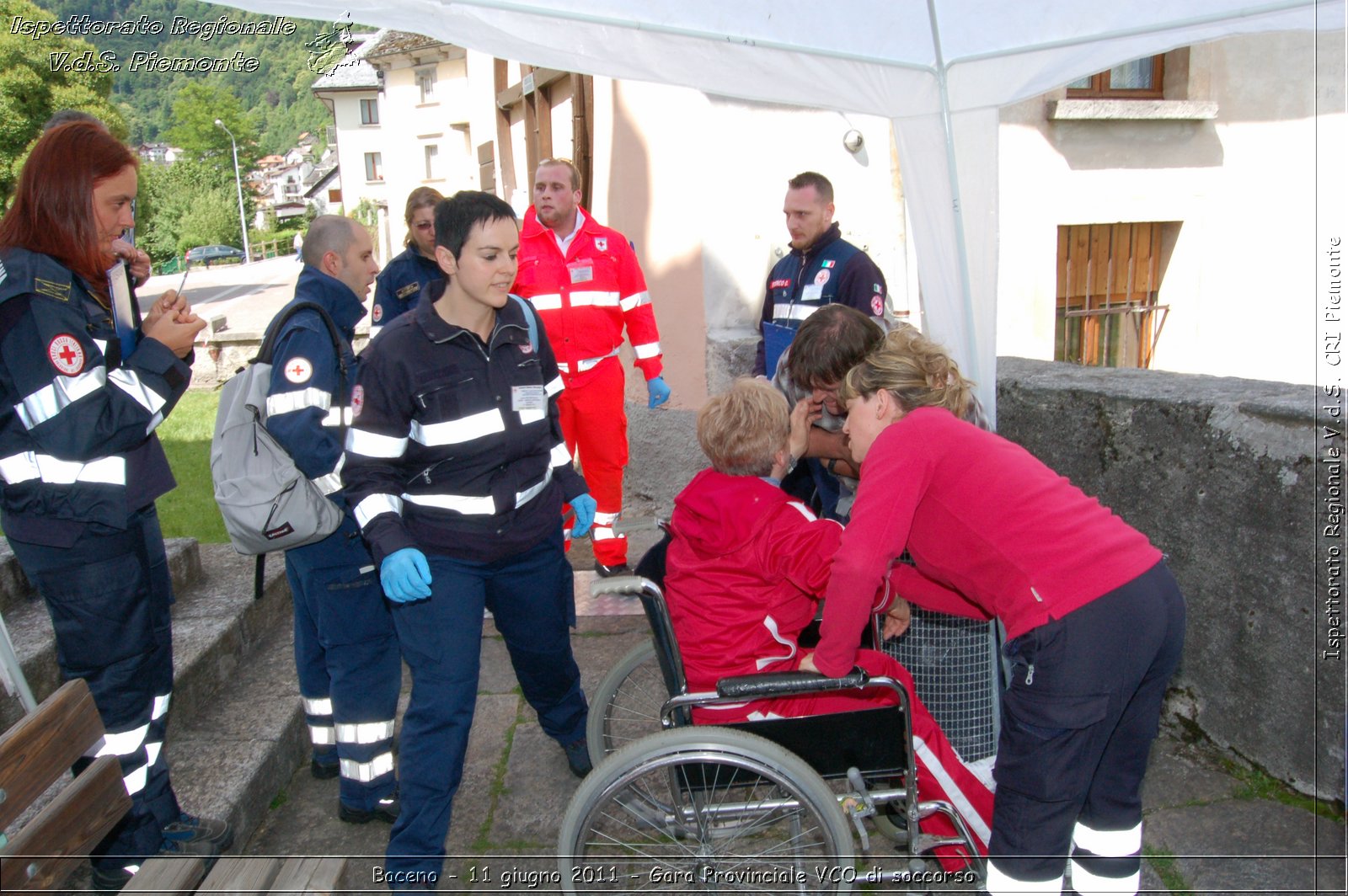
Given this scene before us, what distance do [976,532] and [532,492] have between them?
1230 mm

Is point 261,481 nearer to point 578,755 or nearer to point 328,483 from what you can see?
point 328,483

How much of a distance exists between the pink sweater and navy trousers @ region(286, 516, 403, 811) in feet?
4.64

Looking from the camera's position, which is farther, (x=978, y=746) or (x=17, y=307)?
(x=978, y=746)

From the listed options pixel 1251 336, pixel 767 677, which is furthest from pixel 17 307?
pixel 1251 336

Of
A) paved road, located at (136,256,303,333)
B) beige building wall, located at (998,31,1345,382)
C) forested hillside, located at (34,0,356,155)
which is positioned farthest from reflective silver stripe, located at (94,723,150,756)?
paved road, located at (136,256,303,333)

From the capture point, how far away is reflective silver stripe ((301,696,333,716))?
307 centimetres

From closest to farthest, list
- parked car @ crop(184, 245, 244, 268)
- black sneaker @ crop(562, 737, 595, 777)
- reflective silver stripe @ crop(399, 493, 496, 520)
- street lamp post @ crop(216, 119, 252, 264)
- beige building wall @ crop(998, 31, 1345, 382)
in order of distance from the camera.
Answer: reflective silver stripe @ crop(399, 493, 496, 520), black sneaker @ crop(562, 737, 595, 777), beige building wall @ crop(998, 31, 1345, 382), parked car @ crop(184, 245, 244, 268), street lamp post @ crop(216, 119, 252, 264)

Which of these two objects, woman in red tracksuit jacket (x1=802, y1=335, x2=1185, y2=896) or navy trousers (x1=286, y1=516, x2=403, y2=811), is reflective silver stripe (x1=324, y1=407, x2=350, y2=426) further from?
woman in red tracksuit jacket (x1=802, y1=335, x2=1185, y2=896)

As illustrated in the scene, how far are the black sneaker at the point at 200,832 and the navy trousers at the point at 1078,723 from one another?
208 cm

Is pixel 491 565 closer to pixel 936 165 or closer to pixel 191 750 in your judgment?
pixel 191 750

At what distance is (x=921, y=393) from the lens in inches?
85.1

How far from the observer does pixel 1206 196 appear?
273 inches

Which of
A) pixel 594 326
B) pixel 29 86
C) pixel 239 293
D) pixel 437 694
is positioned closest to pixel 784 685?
pixel 437 694

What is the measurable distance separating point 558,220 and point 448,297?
2.29 meters
